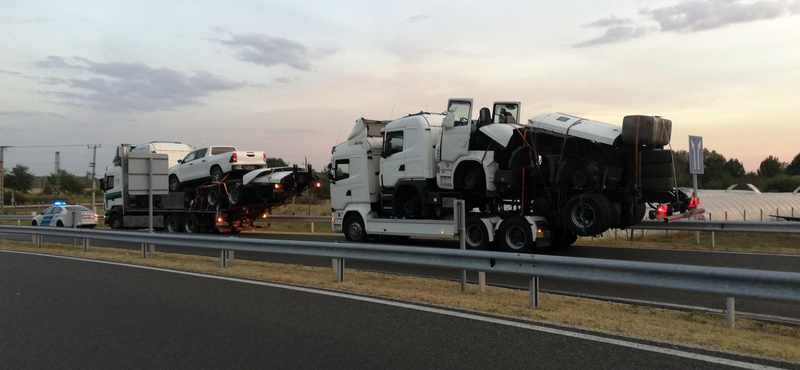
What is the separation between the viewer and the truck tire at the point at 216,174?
70.8 ft

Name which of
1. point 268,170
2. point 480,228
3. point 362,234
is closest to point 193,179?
point 268,170

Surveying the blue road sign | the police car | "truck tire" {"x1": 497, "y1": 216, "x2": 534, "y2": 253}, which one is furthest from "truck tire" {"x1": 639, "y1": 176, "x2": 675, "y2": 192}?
the police car

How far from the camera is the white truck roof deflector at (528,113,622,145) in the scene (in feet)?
36.3

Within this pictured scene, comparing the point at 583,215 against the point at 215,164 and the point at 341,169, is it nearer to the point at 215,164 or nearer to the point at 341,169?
the point at 341,169

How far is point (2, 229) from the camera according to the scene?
18.8 metres

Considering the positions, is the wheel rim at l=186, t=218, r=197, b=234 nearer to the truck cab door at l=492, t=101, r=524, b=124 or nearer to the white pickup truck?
the white pickup truck

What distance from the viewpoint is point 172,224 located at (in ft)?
78.3

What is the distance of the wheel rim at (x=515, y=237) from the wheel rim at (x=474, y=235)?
736mm

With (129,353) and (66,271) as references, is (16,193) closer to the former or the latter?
(66,271)

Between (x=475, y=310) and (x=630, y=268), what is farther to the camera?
(x=475, y=310)

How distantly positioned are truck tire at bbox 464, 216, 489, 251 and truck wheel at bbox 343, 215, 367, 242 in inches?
130

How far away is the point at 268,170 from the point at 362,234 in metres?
6.51

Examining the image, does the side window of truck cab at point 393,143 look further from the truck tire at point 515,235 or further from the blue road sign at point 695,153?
the blue road sign at point 695,153

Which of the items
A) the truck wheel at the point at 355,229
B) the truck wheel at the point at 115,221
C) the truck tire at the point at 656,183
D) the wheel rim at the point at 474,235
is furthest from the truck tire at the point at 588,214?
the truck wheel at the point at 115,221
